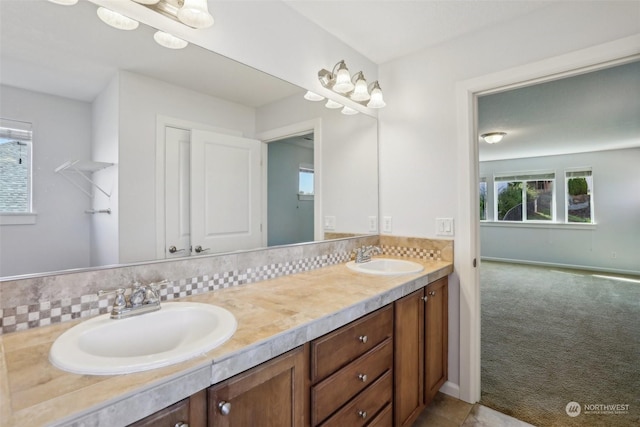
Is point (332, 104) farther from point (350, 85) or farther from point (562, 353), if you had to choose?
point (562, 353)

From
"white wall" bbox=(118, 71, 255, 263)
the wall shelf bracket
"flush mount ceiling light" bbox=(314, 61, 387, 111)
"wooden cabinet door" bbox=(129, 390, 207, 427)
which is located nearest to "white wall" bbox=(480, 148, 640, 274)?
"flush mount ceiling light" bbox=(314, 61, 387, 111)

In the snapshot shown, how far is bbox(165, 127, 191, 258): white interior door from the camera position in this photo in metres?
1.27

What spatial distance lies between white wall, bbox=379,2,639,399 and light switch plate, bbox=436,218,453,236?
38 millimetres

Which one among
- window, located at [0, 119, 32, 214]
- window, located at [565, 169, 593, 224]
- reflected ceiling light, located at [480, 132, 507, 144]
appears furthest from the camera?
window, located at [565, 169, 593, 224]

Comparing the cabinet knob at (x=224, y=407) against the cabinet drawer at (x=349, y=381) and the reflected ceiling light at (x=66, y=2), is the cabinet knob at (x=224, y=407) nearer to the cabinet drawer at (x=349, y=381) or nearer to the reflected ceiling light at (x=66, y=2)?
the cabinet drawer at (x=349, y=381)

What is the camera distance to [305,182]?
198 cm

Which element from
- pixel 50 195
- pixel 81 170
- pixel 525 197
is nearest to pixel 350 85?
pixel 81 170

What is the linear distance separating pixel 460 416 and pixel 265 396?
1560 millimetres

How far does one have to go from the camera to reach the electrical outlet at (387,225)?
2346 millimetres

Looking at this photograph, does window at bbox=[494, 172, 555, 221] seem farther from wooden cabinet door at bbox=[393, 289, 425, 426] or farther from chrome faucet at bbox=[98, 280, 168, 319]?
chrome faucet at bbox=[98, 280, 168, 319]

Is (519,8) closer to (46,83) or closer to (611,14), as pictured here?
(611,14)

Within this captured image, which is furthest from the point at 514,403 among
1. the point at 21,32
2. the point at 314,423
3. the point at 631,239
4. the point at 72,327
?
the point at 631,239

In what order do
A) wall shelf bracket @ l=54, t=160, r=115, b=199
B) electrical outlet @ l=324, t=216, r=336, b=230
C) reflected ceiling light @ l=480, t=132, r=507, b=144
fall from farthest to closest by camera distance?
1. reflected ceiling light @ l=480, t=132, r=507, b=144
2. electrical outlet @ l=324, t=216, r=336, b=230
3. wall shelf bracket @ l=54, t=160, r=115, b=199

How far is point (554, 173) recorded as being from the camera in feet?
21.1
